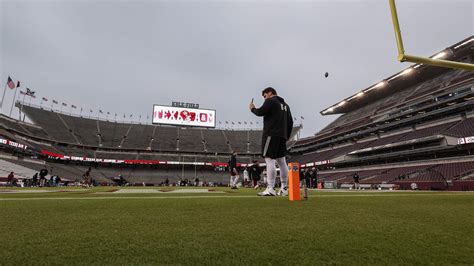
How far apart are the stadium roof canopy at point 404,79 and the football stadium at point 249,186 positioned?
20 centimetres

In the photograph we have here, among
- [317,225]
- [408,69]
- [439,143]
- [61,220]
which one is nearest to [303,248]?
[317,225]

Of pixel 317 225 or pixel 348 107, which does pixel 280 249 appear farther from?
pixel 348 107

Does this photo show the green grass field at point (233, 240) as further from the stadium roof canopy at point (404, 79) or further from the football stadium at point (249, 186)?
the stadium roof canopy at point (404, 79)

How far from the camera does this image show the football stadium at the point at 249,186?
155 cm

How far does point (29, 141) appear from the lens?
44.0 metres

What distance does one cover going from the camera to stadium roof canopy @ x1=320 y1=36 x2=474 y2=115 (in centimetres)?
3203

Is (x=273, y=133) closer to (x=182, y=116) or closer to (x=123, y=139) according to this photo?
(x=182, y=116)

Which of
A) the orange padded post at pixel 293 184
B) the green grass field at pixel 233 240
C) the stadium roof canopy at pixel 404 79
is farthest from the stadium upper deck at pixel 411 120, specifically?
the green grass field at pixel 233 240

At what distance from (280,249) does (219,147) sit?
205 ft

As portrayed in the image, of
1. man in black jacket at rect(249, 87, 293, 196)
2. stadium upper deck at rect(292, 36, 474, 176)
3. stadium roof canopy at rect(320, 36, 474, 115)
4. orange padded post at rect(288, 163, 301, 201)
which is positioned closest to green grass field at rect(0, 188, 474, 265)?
orange padded post at rect(288, 163, 301, 201)

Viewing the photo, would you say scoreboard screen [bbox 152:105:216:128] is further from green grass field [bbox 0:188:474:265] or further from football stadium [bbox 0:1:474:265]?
green grass field [bbox 0:188:474:265]

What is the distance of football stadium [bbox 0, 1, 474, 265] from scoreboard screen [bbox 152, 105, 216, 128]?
1.02 feet

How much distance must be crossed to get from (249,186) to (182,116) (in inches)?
1572

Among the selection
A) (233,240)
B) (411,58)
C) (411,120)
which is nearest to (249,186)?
(411,58)
